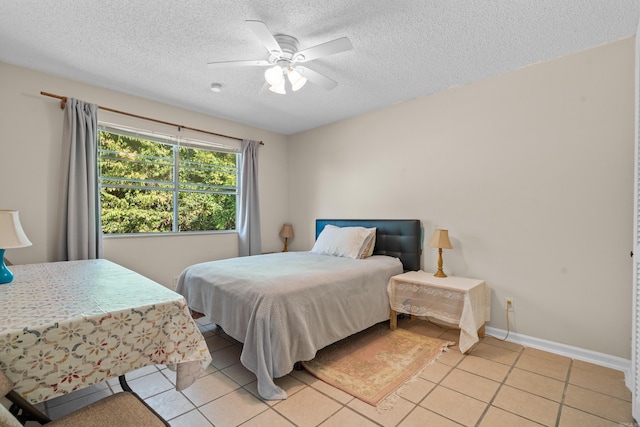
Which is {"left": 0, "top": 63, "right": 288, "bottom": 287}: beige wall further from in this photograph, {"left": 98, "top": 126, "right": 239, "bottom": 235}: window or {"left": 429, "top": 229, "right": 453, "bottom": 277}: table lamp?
{"left": 429, "top": 229, "right": 453, "bottom": 277}: table lamp

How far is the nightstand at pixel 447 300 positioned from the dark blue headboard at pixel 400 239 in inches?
10.0

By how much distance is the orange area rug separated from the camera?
2.04 m

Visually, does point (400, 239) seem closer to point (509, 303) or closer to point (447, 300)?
point (447, 300)

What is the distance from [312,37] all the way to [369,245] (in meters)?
2.16

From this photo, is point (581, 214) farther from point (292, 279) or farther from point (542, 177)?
point (292, 279)

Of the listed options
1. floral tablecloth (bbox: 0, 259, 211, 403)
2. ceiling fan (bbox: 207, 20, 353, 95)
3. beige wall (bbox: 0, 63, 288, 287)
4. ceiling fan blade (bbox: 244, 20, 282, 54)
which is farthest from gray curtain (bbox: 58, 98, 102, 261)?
ceiling fan blade (bbox: 244, 20, 282, 54)

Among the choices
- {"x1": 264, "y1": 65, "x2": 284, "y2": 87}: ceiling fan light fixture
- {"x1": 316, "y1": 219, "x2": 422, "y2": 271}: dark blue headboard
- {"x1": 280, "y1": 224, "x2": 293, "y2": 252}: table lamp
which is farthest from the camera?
{"x1": 280, "y1": 224, "x2": 293, "y2": 252}: table lamp

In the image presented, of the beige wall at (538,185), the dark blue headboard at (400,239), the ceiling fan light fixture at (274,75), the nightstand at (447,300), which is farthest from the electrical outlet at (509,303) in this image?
the ceiling fan light fixture at (274,75)

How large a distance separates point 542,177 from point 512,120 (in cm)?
59

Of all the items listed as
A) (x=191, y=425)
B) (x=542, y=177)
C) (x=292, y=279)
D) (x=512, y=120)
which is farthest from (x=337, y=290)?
(x=512, y=120)

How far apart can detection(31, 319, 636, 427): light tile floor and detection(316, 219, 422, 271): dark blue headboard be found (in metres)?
1.14

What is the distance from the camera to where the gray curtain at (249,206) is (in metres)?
4.27

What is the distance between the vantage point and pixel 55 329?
104 cm

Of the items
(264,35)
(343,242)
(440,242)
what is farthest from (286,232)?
(264,35)
